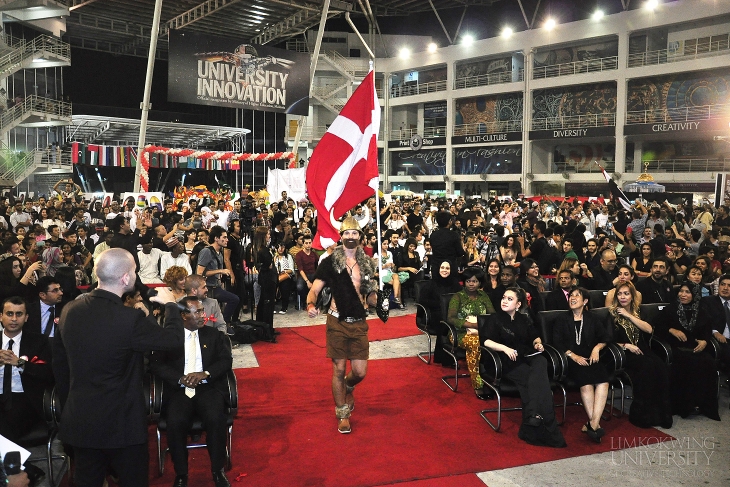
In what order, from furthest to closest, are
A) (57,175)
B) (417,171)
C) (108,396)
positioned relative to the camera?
(417,171) < (57,175) < (108,396)

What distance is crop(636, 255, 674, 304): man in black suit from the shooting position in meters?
7.39

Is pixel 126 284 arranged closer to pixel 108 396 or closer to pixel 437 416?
pixel 108 396

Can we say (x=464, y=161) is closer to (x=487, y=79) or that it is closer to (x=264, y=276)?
(x=487, y=79)

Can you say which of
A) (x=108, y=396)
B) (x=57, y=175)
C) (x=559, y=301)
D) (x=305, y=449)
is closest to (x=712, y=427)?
(x=559, y=301)

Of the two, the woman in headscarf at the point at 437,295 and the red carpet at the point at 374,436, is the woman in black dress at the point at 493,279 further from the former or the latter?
the red carpet at the point at 374,436

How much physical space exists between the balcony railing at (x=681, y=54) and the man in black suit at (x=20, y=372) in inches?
1134

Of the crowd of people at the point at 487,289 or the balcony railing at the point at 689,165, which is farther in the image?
the balcony railing at the point at 689,165

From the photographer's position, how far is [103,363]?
318 cm

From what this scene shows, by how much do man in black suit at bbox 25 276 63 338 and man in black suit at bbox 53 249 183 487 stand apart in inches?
98.2

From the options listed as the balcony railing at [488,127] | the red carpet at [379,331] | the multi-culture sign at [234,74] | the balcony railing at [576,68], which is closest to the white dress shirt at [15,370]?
the red carpet at [379,331]

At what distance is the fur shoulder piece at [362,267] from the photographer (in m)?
5.55

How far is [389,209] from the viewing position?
16031mm

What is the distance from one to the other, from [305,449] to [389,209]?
11129 millimetres

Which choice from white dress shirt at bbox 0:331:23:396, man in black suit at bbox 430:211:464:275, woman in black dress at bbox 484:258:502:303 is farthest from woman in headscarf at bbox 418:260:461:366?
white dress shirt at bbox 0:331:23:396
